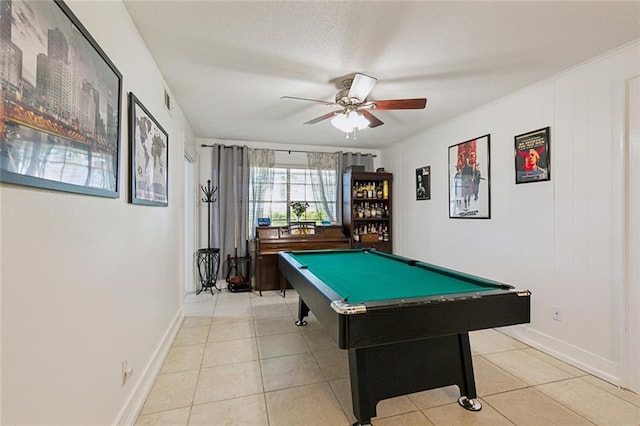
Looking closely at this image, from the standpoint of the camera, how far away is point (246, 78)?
2705 millimetres

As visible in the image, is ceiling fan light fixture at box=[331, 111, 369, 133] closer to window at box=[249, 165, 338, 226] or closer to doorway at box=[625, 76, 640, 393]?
doorway at box=[625, 76, 640, 393]

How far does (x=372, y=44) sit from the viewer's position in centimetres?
213

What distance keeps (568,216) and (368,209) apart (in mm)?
3155

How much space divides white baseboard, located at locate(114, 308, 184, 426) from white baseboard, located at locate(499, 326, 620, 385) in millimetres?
3376

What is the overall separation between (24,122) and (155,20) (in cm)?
139

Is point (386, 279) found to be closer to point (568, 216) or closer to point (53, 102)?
point (568, 216)

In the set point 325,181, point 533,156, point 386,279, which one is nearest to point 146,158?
point 386,279

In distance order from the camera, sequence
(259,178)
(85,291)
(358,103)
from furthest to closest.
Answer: (259,178) < (358,103) < (85,291)

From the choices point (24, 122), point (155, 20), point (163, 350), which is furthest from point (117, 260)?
point (155, 20)

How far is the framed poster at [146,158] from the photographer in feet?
6.14

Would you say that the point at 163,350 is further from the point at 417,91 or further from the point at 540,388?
the point at 417,91

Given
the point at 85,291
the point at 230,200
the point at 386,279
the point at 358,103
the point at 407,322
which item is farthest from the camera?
the point at 230,200

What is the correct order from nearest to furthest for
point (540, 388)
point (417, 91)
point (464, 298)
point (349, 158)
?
point (464, 298) < point (540, 388) < point (417, 91) < point (349, 158)

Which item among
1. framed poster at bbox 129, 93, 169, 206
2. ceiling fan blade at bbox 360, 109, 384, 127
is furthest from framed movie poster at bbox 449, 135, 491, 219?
framed poster at bbox 129, 93, 169, 206
